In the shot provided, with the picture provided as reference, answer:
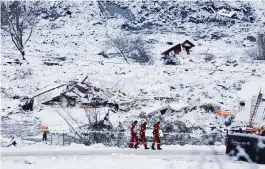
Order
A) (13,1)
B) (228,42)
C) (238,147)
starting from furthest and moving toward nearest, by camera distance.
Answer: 1. (13,1)
2. (228,42)
3. (238,147)

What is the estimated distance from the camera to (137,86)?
34.6m

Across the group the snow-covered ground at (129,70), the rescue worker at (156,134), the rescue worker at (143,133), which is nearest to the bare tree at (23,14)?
the snow-covered ground at (129,70)

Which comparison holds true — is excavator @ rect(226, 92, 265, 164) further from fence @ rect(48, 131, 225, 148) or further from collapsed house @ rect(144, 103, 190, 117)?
collapsed house @ rect(144, 103, 190, 117)

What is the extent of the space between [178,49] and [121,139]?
23923mm

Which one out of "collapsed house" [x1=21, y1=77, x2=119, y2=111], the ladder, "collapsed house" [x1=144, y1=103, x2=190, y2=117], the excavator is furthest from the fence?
"collapsed house" [x1=21, y1=77, x2=119, y2=111]

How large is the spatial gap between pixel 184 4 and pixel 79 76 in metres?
25.5

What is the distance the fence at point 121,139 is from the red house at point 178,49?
20891 mm

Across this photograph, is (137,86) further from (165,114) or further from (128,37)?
(128,37)

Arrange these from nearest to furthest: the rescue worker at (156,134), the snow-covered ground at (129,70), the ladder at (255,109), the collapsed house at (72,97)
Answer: the rescue worker at (156,134)
the ladder at (255,109)
the snow-covered ground at (129,70)
the collapsed house at (72,97)

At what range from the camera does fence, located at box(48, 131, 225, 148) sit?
20266 millimetres

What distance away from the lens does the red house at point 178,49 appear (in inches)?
1679

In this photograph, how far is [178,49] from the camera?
43125 millimetres

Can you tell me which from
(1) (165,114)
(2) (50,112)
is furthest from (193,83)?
(2) (50,112)

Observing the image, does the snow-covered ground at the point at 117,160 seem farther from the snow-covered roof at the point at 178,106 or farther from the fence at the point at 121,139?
the snow-covered roof at the point at 178,106
